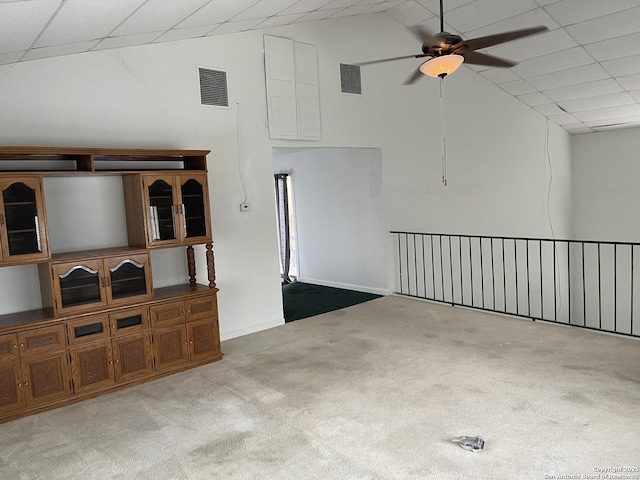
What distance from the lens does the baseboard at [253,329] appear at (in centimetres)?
530

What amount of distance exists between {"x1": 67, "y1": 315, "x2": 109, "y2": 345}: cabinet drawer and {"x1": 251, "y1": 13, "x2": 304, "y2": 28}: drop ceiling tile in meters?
3.25

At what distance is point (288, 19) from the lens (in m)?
5.20

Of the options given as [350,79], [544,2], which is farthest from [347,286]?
[544,2]

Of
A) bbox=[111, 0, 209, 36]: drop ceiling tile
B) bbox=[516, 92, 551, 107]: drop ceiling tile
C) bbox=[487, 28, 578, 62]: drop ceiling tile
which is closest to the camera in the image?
bbox=[111, 0, 209, 36]: drop ceiling tile

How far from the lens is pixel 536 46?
247 inches

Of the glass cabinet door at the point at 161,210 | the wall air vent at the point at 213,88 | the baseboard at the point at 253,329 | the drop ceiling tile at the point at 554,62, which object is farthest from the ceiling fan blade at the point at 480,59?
the baseboard at the point at 253,329

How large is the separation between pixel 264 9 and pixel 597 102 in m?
5.71

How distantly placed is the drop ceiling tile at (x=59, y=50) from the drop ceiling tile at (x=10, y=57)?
57 mm

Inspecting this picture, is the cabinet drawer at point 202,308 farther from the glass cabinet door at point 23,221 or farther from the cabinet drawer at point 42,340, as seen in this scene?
the glass cabinet door at point 23,221

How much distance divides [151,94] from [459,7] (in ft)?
12.5

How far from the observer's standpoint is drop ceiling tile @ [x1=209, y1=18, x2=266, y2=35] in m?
4.58

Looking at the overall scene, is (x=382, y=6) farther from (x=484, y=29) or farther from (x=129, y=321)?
(x=129, y=321)

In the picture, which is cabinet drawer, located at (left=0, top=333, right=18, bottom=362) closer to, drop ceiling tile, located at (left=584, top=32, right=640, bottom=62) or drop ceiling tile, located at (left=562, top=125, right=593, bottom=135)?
drop ceiling tile, located at (left=584, top=32, right=640, bottom=62)

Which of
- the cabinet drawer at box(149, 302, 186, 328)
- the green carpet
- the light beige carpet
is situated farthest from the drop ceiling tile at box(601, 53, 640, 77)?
the cabinet drawer at box(149, 302, 186, 328)
